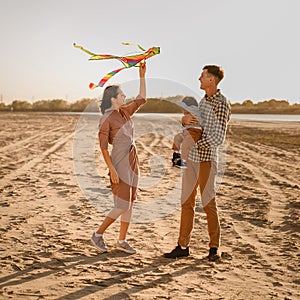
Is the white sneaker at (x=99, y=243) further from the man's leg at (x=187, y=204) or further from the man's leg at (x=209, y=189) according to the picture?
the man's leg at (x=209, y=189)

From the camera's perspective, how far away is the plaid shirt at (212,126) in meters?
4.12

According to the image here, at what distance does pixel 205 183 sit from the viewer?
13.8 feet

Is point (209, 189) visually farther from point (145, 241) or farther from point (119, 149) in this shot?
point (145, 241)

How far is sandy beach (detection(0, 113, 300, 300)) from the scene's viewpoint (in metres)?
3.57

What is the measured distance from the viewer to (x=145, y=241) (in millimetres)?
4836

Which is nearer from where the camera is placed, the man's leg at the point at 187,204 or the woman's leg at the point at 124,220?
the man's leg at the point at 187,204

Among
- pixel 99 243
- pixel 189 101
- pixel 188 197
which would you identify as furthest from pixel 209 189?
pixel 99 243

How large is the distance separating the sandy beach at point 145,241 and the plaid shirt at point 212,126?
1108mm

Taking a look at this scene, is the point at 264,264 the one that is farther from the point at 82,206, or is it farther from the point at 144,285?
the point at 82,206

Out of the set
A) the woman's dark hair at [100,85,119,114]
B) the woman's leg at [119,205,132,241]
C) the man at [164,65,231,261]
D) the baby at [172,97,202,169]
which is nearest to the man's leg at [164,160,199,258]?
the man at [164,65,231,261]

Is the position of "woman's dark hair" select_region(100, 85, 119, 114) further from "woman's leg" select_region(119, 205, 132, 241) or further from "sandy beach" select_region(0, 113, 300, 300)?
"sandy beach" select_region(0, 113, 300, 300)

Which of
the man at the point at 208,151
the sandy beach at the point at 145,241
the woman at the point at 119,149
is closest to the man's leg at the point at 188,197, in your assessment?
the man at the point at 208,151

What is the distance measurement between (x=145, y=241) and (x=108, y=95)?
1769 mm

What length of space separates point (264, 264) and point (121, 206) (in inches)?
61.5
